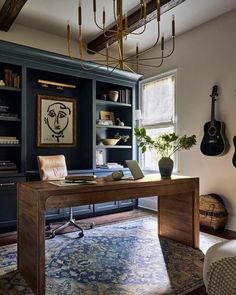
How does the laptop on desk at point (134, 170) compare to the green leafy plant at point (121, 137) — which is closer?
the laptop on desk at point (134, 170)

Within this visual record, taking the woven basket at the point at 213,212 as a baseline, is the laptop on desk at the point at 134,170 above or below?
above

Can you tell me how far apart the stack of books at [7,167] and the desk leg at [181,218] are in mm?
2024

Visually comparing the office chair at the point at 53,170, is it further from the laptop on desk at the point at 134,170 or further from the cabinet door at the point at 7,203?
the laptop on desk at the point at 134,170

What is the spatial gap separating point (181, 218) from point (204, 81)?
80.8 inches

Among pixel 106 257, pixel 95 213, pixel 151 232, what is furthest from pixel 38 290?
pixel 95 213

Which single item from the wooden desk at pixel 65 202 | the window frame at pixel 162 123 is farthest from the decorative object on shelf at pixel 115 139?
the wooden desk at pixel 65 202

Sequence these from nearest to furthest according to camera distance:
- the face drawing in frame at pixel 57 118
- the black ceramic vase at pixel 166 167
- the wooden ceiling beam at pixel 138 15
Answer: the black ceramic vase at pixel 166 167 < the wooden ceiling beam at pixel 138 15 < the face drawing in frame at pixel 57 118

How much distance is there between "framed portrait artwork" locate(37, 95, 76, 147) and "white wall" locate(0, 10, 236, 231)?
84cm

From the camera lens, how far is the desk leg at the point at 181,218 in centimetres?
274

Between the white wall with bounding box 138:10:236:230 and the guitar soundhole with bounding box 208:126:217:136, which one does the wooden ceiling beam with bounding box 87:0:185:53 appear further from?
the guitar soundhole with bounding box 208:126:217:136

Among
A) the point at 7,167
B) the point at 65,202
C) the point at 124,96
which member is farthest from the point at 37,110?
the point at 65,202

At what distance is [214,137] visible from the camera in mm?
3447

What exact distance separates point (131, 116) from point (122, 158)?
2.69 feet

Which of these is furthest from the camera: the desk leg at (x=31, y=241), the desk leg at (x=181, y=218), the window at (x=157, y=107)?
the window at (x=157, y=107)
